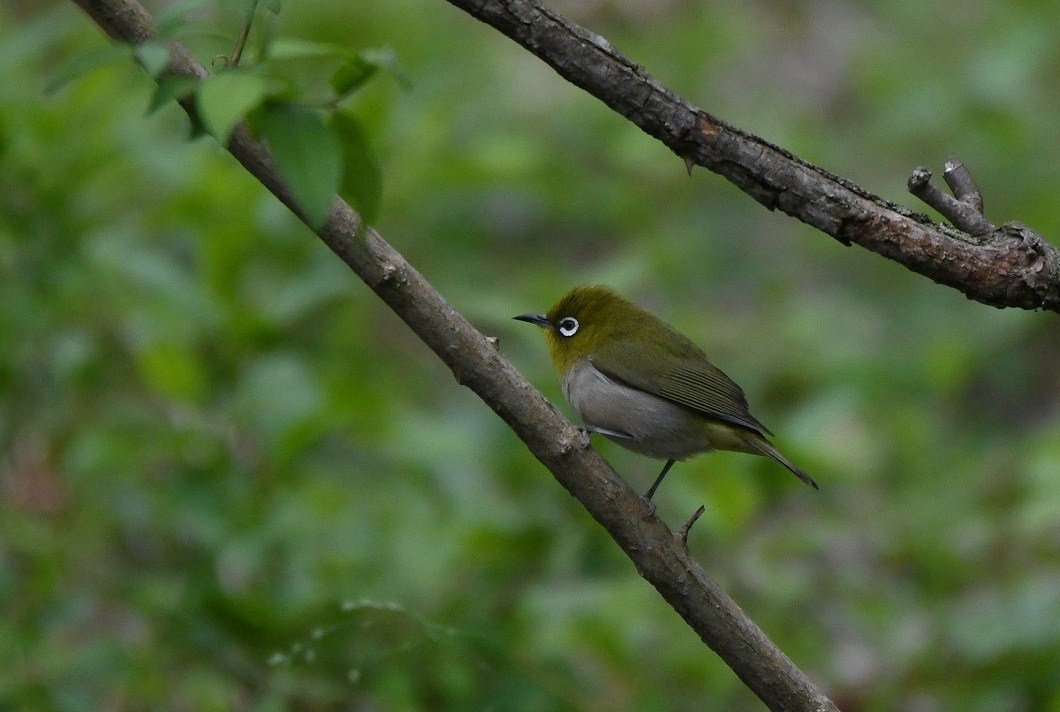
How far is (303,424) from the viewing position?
13.3 feet

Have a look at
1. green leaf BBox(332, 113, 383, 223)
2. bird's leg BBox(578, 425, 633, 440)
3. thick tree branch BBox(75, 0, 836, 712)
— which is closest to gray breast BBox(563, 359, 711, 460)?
bird's leg BBox(578, 425, 633, 440)

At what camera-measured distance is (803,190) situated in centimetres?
248

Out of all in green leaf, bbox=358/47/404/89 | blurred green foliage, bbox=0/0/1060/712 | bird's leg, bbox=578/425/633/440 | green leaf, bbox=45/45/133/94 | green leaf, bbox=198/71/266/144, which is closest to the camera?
green leaf, bbox=198/71/266/144

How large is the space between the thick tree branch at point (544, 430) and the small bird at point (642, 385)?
3.62 feet

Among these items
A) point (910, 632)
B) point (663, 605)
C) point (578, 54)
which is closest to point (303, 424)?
point (663, 605)

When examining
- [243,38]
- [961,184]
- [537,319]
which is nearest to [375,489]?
[537,319]

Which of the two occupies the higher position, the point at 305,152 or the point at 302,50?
the point at 302,50

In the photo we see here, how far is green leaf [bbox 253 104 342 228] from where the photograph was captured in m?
1.78

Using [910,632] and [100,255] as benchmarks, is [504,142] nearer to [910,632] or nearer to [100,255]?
[100,255]

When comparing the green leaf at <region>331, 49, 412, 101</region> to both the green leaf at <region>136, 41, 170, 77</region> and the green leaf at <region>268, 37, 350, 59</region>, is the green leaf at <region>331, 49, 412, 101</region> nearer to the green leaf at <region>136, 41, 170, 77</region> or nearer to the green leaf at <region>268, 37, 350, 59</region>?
the green leaf at <region>268, 37, 350, 59</region>

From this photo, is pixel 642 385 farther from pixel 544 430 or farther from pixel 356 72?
pixel 356 72

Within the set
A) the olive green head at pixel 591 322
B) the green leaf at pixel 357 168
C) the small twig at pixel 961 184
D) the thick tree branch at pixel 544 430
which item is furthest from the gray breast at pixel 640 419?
the green leaf at pixel 357 168

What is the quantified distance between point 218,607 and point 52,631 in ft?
1.81

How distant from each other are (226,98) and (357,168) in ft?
0.89
